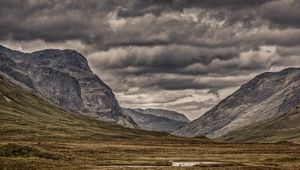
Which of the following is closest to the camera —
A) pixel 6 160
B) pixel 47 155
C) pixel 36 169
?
pixel 36 169

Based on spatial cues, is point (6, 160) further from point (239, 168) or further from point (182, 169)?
point (239, 168)

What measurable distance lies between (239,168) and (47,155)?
114 ft

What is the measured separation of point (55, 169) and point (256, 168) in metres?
32.4

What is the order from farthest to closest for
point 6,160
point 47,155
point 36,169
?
1. point 47,155
2. point 6,160
3. point 36,169

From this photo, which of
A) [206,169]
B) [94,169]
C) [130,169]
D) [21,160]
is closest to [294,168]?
[206,169]

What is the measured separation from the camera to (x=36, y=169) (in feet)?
236

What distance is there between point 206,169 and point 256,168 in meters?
8.59

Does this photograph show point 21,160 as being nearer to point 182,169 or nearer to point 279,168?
point 182,169

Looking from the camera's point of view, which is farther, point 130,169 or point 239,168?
point 239,168

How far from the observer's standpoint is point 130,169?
76.1 meters

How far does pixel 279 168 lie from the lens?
268 feet

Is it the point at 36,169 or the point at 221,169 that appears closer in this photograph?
→ the point at 36,169

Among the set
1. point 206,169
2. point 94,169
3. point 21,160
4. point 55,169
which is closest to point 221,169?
point 206,169

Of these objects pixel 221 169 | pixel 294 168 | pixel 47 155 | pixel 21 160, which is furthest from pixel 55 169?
pixel 294 168
